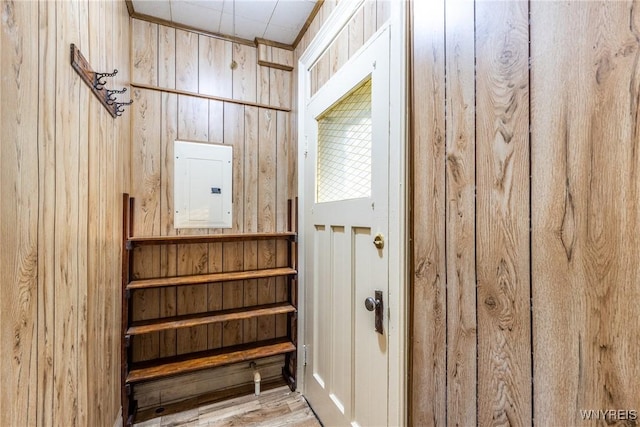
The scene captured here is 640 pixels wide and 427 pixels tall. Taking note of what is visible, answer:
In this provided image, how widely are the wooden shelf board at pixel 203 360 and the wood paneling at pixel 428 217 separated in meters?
1.22

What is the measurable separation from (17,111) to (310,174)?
4.66 feet

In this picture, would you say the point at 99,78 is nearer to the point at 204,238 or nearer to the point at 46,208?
the point at 46,208

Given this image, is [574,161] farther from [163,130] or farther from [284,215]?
[163,130]

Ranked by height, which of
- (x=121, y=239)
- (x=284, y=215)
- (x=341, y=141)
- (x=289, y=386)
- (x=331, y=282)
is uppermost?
(x=341, y=141)

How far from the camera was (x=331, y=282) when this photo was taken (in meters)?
1.69

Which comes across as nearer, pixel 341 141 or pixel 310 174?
pixel 341 141

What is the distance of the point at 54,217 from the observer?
933mm

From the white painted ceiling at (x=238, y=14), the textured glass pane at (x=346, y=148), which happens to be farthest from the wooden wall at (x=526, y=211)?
the white painted ceiling at (x=238, y=14)

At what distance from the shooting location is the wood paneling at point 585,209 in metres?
0.54

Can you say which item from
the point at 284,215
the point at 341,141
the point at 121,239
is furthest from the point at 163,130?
the point at 341,141

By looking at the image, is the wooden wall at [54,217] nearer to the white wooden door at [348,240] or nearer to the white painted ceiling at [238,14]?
the white painted ceiling at [238,14]

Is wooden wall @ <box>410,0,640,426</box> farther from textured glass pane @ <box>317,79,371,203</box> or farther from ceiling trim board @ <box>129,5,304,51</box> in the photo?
ceiling trim board @ <box>129,5,304,51</box>

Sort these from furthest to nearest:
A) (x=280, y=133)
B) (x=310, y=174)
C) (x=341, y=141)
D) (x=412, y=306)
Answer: (x=280, y=133) → (x=310, y=174) → (x=341, y=141) → (x=412, y=306)

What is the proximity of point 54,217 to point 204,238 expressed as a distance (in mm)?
1060
